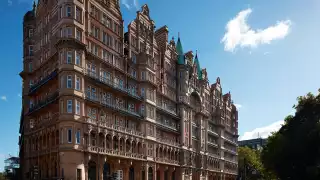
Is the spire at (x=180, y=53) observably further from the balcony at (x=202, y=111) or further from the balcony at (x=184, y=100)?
the balcony at (x=202, y=111)

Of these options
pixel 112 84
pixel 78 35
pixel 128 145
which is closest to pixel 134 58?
pixel 112 84

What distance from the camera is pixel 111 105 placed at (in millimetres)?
67500

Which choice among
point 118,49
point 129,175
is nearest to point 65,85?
point 118,49

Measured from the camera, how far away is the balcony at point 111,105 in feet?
207

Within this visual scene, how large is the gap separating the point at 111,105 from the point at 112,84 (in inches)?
166

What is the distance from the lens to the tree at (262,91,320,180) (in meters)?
59.1

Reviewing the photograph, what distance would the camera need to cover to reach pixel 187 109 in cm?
9912

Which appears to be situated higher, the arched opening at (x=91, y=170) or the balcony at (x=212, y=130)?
the balcony at (x=212, y=130)

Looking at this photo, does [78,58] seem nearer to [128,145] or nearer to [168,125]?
[128,145]

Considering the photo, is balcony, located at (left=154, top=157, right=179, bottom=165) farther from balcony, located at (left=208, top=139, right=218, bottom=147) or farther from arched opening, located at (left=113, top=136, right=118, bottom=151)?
balcony, located at (left=208, top=139, right=218, bottom=147)

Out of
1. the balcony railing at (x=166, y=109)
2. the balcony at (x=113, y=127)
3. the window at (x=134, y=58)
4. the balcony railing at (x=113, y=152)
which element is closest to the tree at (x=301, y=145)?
the balcony railing at (x=113, y=152)

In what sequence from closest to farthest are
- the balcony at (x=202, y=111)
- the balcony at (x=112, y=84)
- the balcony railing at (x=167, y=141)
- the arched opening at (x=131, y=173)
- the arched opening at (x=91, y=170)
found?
the arched opening at (x=91, y=170) → the balcony at (x=112, y=84) → the arched opening at (x=131, y=173) → the balcony railing at (x=167, y=141) → the balcony at (x=202, y=111)

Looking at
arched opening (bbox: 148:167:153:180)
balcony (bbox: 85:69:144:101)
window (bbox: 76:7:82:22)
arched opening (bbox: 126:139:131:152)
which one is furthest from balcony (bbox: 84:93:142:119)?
window (bbox: 76:7:82:22)

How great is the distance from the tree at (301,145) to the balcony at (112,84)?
28082mm
